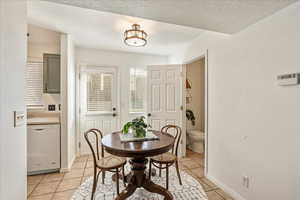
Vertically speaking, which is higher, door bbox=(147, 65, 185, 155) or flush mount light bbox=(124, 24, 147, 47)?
flush mount light bbox=(124, 24, 147, 47)

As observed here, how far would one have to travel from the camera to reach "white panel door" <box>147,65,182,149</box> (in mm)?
3453

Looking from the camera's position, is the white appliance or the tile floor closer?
the tile floor

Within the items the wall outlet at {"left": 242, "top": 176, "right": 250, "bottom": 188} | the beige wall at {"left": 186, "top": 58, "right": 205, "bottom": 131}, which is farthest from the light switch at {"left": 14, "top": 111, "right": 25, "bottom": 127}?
the beige wall at {"left": 186, "top": 58, "right": 205, "bottom": 131}

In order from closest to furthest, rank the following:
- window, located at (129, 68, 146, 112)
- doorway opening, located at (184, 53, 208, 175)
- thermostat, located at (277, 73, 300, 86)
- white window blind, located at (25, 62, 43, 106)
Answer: thermostat, located at (277, 73, 300, 86) → white window blind, located at (25, 62, 43, 106) → window, located at (129, 68, 146, 112) → doorway opening, located at (184, 53, 208, 175)

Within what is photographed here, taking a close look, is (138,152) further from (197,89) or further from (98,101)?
(197,89)

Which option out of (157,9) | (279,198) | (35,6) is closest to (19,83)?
(35,6)

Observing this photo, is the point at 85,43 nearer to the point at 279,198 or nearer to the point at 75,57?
the point at 75,57

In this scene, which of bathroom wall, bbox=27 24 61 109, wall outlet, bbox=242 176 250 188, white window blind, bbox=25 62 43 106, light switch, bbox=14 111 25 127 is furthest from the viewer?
white window blind, bbox=25 62 43 106

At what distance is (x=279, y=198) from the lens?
5.04 ft

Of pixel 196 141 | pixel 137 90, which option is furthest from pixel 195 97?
pixel 137 90

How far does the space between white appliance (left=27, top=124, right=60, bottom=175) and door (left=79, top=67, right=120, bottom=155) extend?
85cm

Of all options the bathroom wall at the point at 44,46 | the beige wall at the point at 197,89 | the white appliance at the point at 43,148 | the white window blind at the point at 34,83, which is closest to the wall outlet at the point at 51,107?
the bathroom wall at the point at 44,46

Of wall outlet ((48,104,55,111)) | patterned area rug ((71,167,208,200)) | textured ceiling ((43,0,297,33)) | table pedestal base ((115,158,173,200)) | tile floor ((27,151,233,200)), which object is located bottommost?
tile floor ((27,151,233,200))

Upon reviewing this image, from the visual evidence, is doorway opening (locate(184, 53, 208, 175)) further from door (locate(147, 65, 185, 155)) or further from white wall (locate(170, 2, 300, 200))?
white wall (locate(170, 2, 300, 200))
